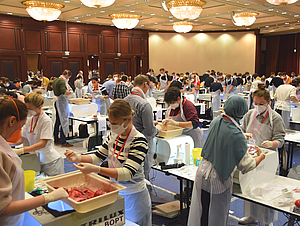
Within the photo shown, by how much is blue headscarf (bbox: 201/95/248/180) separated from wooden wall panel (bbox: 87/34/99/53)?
1371cm

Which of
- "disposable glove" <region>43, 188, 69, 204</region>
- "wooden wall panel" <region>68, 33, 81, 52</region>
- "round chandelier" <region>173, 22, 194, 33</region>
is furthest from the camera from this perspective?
"wooden wall panel" <region>68, 33, 81, 52</region>

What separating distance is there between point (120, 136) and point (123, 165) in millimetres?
218

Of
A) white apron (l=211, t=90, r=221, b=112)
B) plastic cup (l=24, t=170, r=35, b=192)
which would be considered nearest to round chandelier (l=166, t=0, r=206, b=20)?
white apron (l=211, t=90, r=221, b=112)

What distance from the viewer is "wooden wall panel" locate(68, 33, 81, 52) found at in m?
14.2

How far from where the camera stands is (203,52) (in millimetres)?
19125

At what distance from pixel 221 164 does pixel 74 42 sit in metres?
13.6

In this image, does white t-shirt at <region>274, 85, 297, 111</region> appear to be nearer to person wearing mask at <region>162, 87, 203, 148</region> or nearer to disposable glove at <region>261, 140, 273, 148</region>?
person wearing mask at <region>162, 87, 203, 148</region>

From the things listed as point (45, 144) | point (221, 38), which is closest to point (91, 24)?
point (221, 38)

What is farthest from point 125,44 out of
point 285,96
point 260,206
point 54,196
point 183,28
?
point 54,196

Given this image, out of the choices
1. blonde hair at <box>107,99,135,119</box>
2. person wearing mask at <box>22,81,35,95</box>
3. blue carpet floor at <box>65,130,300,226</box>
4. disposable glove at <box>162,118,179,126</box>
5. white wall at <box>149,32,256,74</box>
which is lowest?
blue carpet floor at <box>65,130,300,226</box>

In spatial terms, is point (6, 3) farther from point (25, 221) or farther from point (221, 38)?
point (221, 38)

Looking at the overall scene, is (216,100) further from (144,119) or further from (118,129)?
(118,129)

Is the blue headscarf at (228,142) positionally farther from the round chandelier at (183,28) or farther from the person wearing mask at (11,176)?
the round chandelier at (183,28)

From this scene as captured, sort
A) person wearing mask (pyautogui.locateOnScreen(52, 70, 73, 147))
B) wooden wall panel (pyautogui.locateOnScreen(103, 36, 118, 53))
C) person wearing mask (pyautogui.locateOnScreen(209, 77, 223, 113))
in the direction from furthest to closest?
wooden wall panel (pyautogui.locateOnScreen(103, 36, 118, 53)), person wearing mask (pyautogui.locateOnScreen(209, 77, 223, 113)), person wearing mask (pyautogui.locateOnScreen(52, 70, 73, 147))
